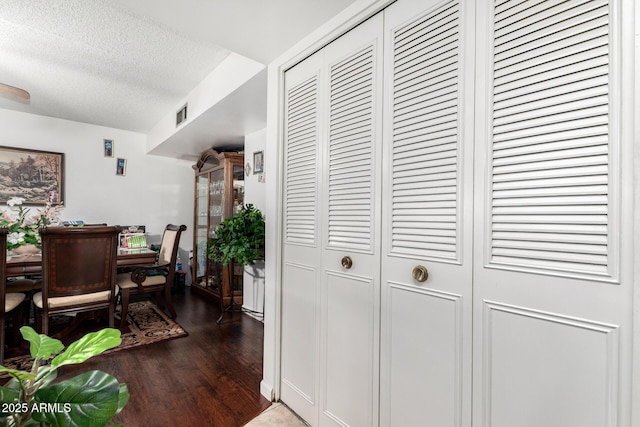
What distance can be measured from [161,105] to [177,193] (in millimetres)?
1788

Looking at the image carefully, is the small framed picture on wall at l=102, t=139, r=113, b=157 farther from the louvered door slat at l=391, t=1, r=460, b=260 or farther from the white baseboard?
the louvered door slat at l=391, t=1, r=460, b=260

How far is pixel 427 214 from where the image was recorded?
1.16 m

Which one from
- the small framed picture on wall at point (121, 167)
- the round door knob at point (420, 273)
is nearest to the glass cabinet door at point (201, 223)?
the small framed picture on wall at point (121, 167)

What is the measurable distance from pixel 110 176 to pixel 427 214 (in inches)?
186

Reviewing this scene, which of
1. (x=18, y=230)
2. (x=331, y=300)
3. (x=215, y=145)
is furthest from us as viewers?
(x=215, y=145)

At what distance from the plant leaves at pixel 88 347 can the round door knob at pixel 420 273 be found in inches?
37.8

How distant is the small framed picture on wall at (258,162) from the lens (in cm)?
349

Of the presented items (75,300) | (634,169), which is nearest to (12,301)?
(75,300)

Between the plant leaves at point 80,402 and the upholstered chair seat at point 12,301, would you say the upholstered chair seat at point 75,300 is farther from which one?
the plant leaves at point 80,402

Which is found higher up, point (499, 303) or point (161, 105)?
point (161, 105)

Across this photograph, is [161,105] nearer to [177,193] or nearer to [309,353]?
[177,193]

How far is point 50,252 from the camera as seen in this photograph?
238cm

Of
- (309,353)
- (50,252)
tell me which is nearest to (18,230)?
(50,252)

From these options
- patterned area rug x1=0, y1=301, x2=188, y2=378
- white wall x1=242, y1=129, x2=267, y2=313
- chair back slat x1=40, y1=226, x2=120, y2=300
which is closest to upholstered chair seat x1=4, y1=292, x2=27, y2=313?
chair back slat x1=40, y1=226, x2=120, y2=300
